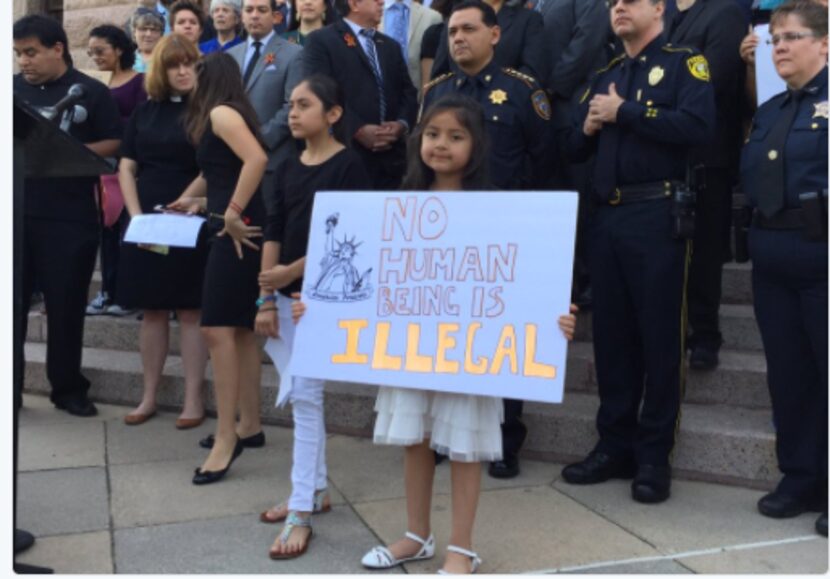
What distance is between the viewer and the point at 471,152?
3.52 metres

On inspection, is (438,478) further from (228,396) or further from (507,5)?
(507,5)

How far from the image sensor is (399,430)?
3389 millimetres

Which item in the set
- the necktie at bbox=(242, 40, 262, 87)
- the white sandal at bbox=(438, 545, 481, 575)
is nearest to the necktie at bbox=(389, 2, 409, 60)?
the necktie at bbox=(242, 40, 262, 87)

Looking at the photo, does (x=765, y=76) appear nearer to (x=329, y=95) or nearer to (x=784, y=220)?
(x=784, y=220)

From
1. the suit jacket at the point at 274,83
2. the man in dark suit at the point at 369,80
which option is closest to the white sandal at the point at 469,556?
the man in dark suit at the point at 369,80

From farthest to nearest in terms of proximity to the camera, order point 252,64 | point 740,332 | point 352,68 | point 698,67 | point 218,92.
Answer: point 252,64
point 352,68
point 740,332
point 218,92
point 698,67

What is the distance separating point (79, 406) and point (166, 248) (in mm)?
1244

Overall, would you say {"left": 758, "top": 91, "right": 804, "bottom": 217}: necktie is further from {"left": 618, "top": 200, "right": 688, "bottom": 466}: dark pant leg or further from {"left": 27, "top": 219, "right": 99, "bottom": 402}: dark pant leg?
{"left": 27, "top": 219, "right": 99, "bottom": 402}: dark pant leg

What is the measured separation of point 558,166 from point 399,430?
208 cm

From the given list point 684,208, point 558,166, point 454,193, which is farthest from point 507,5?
point 454,193

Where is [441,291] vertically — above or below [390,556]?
above

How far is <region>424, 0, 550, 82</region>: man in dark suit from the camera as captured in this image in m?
5.07

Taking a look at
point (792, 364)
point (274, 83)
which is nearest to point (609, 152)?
point (792, 364)

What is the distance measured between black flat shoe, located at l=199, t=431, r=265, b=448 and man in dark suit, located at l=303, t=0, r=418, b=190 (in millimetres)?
1486
